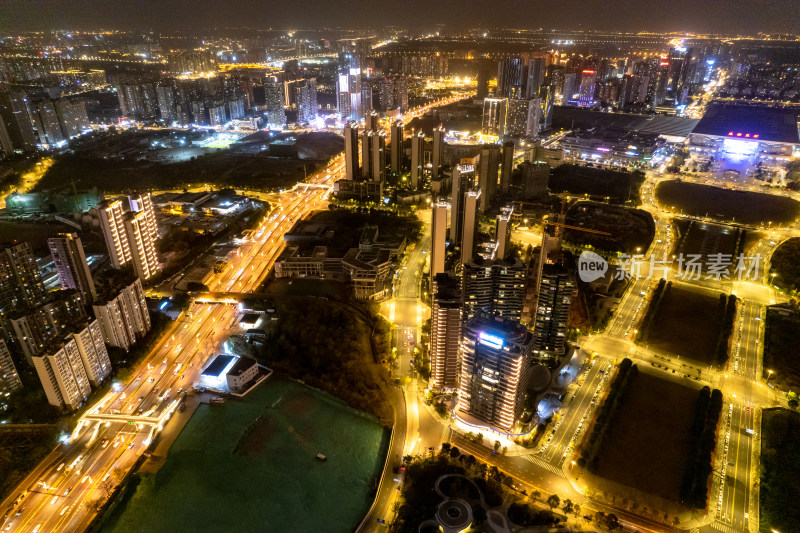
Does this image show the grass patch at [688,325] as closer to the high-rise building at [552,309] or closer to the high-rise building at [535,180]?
the high-rise building at [552,309]

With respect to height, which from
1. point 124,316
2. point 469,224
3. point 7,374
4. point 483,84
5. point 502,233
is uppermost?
point 483,84

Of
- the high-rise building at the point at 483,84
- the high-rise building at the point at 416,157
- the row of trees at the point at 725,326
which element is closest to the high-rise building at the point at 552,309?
the row of trees at the point at 725,326

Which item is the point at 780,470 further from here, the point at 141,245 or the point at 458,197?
the point at 141,245

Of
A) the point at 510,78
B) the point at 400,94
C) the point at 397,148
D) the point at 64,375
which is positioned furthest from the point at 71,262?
the point at 510,78

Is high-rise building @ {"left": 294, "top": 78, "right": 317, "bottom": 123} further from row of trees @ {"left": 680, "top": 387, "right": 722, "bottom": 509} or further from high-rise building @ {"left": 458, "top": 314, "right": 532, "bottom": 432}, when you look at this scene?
row of trees @ {"left": 680, "top": 387, "right": 722, "bottom": 509}

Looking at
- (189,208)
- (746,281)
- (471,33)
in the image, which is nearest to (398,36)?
(471,33)

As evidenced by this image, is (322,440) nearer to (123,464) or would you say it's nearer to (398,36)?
(123,464)
